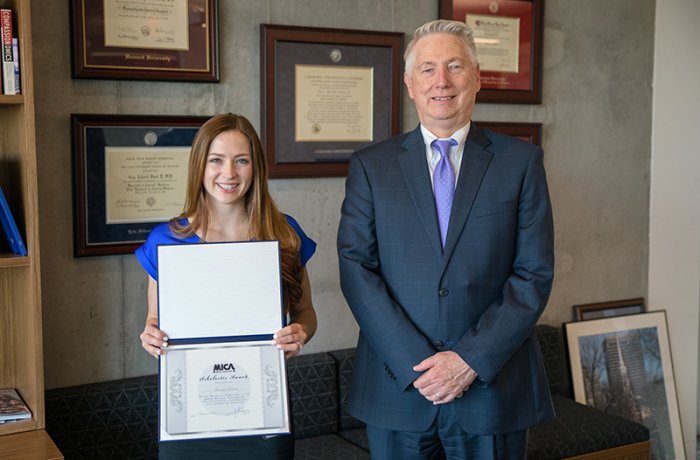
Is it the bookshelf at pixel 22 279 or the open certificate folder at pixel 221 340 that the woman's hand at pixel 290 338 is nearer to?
the open certificate folder at pixel 221 340

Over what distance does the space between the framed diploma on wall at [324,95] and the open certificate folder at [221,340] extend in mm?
1274

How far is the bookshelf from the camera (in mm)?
2449

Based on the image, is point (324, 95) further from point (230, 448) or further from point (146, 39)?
point (230, 448)

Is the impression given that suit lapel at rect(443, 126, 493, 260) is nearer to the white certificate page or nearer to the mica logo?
the white certificate page

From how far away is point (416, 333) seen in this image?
2236mm

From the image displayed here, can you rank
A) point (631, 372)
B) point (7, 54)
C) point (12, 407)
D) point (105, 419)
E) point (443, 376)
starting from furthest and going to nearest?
point (631, 372) < point (105, 419) < point (12, 407) < point (7, 54) < point (443, 376)

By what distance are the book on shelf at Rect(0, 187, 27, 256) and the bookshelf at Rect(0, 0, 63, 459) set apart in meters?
0.03

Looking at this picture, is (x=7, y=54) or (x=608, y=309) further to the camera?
(x=608, y=309)

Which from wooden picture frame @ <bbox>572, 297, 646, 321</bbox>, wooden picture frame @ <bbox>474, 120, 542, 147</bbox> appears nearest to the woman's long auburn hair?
wooden picture frame @ <bbox>474, 120, 542, 147</bbox>

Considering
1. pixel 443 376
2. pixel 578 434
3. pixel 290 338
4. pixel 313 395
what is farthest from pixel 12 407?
pixel 578 434

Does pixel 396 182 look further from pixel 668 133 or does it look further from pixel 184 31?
pixel 668 133

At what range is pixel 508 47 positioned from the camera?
3.92 metres

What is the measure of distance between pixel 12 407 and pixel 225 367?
87 centimetres

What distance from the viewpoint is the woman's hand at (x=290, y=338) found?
214 cm
